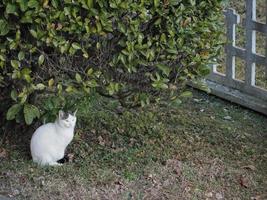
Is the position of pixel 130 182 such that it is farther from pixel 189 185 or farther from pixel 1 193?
pixel 1 193

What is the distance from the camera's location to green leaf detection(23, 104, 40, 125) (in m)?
4.41

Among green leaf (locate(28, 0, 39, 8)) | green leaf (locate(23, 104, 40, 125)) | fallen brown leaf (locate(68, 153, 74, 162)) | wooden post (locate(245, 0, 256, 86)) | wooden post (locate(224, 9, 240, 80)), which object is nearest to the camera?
green leaf (locate(28, 0, 39, 8))

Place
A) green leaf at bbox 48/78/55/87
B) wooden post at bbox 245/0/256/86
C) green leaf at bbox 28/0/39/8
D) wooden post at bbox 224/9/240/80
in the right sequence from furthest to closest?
wooden post at bbox 224/9/240/80
wooden post at bbox 245/0/256/86
green leaf at bbox 48/78/55/87
green leaf at bbox 28/0/39/8

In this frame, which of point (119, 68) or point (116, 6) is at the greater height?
point (116, 6)

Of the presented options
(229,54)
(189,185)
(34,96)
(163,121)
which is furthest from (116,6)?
Answer: (229,54)

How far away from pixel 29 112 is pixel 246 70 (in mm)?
2540

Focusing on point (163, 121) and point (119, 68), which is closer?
point (119, 68)

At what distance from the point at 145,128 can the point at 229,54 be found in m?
1.52

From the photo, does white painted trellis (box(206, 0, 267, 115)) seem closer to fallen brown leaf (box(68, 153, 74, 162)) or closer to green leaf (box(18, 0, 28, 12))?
fallen brown leaf (box(68, 153, 74, 162))

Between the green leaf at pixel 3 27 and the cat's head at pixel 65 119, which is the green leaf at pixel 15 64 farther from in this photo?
the cat's head at pixel 65 119

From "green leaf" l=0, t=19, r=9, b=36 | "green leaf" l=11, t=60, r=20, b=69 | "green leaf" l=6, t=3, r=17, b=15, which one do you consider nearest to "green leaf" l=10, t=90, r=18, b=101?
"green leaf" l=11, t=60, r=20, b=69

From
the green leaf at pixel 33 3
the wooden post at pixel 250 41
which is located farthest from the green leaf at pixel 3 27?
the wooden post at pixel 250 41

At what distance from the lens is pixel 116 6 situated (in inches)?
164

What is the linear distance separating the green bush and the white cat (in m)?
0.14
